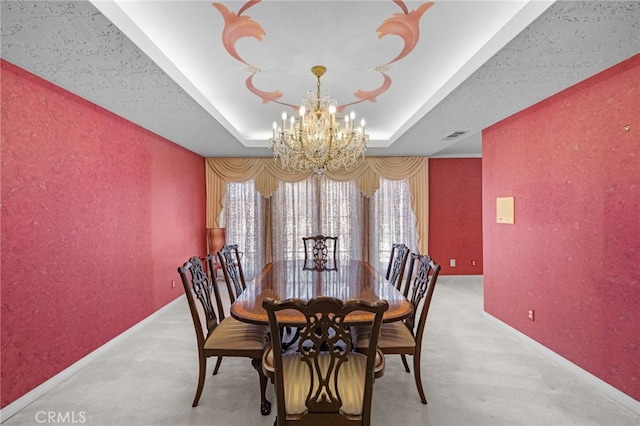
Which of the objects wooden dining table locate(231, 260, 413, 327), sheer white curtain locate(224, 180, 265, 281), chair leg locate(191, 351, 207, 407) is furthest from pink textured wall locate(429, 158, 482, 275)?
chair leg locate(191, 351, 207, 407)

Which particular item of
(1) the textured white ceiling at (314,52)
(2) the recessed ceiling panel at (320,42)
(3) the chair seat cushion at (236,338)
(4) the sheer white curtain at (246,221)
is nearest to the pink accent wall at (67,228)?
(1) the textured white ceiling at (314,52)

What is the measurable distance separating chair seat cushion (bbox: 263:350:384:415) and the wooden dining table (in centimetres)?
22

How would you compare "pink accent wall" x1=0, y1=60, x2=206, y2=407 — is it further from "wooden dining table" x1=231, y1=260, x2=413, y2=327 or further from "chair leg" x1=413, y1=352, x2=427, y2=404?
"chair leg" x1=413, y1=352, x2=427, y2=404

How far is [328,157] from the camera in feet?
9.60

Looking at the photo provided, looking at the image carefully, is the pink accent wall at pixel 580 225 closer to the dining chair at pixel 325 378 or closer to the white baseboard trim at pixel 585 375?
the white baseboard trim at pixel 585 375

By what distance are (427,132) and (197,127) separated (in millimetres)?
2758

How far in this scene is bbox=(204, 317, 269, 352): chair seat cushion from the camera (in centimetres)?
214

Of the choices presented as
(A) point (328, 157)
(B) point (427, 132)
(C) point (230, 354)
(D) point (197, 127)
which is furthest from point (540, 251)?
(D) point (197, 127)

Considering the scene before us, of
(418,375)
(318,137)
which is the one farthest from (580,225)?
(318,137)

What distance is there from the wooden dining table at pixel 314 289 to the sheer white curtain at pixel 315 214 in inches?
85.7

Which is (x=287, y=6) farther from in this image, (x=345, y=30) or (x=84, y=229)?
(x=84, y=229)

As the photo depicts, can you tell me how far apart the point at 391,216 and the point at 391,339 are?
389 centimetres

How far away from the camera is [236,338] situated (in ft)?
7.29

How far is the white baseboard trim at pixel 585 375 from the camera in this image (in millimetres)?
2146
